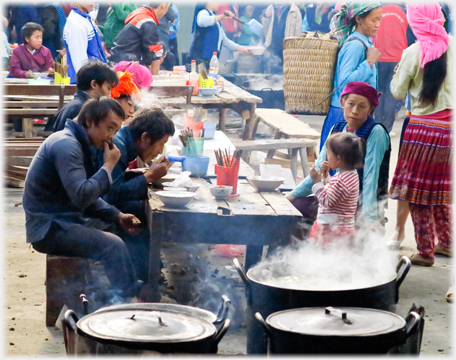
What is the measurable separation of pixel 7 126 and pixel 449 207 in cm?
724

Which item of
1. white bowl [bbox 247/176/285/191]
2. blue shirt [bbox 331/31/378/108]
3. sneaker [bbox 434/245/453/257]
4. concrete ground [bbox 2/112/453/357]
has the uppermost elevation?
blue shirt [bbox 331/31/378/108]

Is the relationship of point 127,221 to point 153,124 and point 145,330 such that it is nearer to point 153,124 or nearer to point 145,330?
point 153,124

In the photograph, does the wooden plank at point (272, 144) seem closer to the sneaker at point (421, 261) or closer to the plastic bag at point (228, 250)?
the plastic bag at point (228, 250)

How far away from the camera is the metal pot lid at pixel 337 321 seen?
237 cm

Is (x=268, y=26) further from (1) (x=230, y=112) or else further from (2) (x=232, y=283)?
(2) (x=232, y=283)

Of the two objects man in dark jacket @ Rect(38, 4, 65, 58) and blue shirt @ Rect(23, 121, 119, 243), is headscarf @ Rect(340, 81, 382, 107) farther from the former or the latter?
man in dark jacket @ Rect(38, 4, 65, 58)

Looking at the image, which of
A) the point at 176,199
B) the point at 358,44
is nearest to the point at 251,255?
the point at 176,199

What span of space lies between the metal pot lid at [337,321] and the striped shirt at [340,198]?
1.29 metres

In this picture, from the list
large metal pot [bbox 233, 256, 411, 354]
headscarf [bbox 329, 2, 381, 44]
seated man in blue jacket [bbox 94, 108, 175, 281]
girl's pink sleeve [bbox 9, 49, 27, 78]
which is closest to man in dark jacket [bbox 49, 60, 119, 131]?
seated man in blue jacket [bbox 94, 108, 175, 281]

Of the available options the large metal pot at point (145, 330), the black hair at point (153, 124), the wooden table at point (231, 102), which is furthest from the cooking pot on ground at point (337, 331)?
the wooden table at point (231, 102)

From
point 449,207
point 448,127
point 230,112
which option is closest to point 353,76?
point 448,127

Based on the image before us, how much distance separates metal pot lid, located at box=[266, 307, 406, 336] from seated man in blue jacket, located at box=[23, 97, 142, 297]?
4.40 feet

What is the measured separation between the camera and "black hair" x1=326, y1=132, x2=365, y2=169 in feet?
12.7

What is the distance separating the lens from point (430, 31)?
15.7ft
